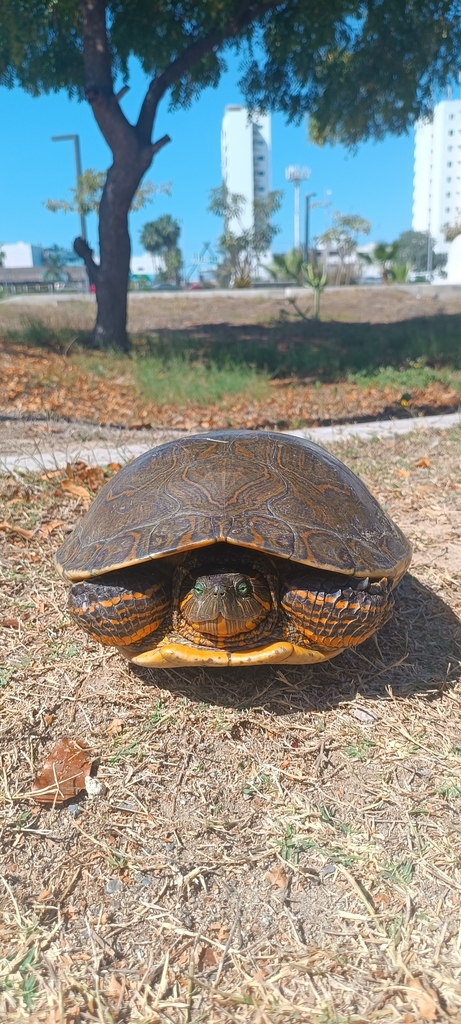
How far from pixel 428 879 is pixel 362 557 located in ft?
3.01

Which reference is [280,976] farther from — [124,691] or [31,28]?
[31,28]

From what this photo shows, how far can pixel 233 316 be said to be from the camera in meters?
17.5

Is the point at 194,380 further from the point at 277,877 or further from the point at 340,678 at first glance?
the point at 277,877

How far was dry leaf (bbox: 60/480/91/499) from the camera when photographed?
363 cm

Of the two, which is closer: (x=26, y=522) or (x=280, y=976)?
(x=280, y=976)

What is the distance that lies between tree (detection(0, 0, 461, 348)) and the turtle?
9.33m

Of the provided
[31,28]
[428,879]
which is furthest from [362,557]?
[31,28]

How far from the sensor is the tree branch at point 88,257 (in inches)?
436

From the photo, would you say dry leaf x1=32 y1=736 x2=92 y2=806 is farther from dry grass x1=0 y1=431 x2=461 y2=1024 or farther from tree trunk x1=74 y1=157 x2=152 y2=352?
tree trunk x1=74 y1=157 x2=152 y2=352

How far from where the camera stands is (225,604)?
192 centimetres

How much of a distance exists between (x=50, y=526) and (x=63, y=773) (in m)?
A: 1.63

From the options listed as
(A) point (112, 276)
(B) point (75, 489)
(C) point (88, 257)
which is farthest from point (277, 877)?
(C) point (88, 257)

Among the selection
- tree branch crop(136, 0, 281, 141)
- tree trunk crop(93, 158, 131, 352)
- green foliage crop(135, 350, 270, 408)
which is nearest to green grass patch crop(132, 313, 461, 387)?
green foliage crop(135, 350, 270, 408)

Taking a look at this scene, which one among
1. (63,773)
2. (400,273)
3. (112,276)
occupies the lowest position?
(63,773)
